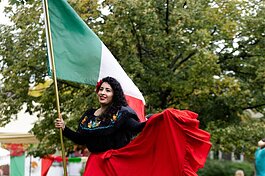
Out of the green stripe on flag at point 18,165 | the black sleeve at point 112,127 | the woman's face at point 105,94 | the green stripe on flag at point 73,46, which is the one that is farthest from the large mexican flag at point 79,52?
the green stripe on flag at point 18,165

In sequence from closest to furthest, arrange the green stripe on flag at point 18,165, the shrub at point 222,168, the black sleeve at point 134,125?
the black sleeve at point 134,125 < the green stripe on flag at point 18,165 < the shrub at point 222,168

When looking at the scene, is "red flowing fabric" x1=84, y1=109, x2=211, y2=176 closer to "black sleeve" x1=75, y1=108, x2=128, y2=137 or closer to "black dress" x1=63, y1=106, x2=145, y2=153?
"black dress" x1=63, y1=106, x2=145, y2=153

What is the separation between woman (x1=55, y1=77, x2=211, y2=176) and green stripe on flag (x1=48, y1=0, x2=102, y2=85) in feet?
2.57

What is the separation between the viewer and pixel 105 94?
5.43m

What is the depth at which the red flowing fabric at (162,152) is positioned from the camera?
4.95m

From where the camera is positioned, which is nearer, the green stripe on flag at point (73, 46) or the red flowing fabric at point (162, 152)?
the red flowing fabric at point (162, 152)

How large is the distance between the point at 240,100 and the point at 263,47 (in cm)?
134

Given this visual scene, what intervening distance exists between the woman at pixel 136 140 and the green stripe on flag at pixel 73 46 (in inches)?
30.8

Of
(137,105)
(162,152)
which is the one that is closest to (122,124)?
(162,152)

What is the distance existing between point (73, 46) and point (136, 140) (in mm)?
1500

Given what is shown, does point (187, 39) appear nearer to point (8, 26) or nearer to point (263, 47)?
point (263, 47)

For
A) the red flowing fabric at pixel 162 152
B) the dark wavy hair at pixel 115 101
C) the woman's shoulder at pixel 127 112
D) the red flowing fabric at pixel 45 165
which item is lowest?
the red flowing fabric at pixel 45 165

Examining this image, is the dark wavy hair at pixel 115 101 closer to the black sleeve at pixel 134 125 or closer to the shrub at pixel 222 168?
the black sleeve at pixel 134 125

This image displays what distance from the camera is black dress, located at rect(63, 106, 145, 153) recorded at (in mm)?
5215
